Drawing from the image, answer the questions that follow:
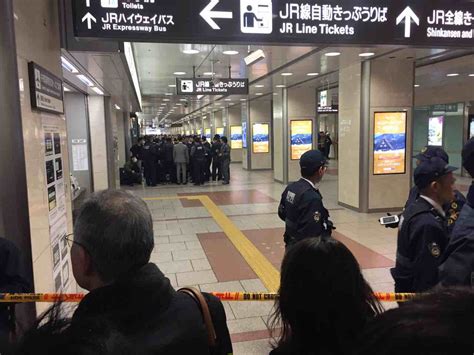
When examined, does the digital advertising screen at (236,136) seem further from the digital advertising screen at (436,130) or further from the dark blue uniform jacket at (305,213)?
the dark blue uniform jacket at (305,213)

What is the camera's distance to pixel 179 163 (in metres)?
13.9

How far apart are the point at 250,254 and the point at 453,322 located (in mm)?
5374

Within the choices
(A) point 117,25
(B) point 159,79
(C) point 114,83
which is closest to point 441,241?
(A) point 117,25

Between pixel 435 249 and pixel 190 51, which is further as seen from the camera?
pixel 190 51

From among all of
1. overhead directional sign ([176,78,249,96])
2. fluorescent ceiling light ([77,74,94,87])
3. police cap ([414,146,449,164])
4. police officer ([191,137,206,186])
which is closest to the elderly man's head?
police cap ([414,146,449,164])

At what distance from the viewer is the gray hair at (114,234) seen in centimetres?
119

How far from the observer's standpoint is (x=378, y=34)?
11.5 feet

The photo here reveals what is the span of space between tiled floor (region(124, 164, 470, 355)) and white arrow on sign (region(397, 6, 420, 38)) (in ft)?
8.44

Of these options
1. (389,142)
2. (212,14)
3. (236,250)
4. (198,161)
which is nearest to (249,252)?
(236,250)

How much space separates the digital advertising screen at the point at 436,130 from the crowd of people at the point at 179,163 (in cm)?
807

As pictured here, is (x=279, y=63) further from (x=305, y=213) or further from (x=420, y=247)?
(x=420, y=247)

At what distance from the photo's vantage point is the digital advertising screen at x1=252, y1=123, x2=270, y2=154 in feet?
57.6

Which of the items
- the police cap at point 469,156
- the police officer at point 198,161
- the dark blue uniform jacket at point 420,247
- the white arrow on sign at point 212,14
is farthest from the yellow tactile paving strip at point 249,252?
the police officer at point 198,161

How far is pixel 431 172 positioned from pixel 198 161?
11484 millimetres
